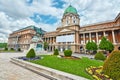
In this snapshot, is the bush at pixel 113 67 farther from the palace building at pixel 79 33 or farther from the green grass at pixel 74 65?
the palace building at pixel 79 33

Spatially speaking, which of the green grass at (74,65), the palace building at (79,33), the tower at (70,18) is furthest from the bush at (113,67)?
the tower at (70,18)

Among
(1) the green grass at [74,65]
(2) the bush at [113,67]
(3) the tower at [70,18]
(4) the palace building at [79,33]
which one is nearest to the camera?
(2) the bush at [113,67]

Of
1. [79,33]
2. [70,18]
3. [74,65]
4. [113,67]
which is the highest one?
[70,18]

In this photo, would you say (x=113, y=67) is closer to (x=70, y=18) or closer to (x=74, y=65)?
(x=74, y=65)

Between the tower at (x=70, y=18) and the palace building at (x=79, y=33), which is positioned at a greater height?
the tower at (x=70, y=18)

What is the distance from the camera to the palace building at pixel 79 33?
1618 inches

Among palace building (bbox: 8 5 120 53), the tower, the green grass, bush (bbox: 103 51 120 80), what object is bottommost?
the green grass

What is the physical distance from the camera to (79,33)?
51.1 metres

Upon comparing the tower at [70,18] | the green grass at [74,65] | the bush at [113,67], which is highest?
Result: the tower at [70,18]

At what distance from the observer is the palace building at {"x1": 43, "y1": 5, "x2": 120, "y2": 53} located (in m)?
41.1

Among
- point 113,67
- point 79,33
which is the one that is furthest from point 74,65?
point 79,33

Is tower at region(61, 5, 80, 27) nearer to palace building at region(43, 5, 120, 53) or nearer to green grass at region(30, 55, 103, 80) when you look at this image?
palace building at region(43, 5, 120, 53)

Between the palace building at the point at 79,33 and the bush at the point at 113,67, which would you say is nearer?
the bush at the point at 113,67

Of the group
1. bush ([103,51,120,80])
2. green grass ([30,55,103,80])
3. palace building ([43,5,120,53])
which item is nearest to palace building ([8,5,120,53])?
palace building ([43,5,120,53])
